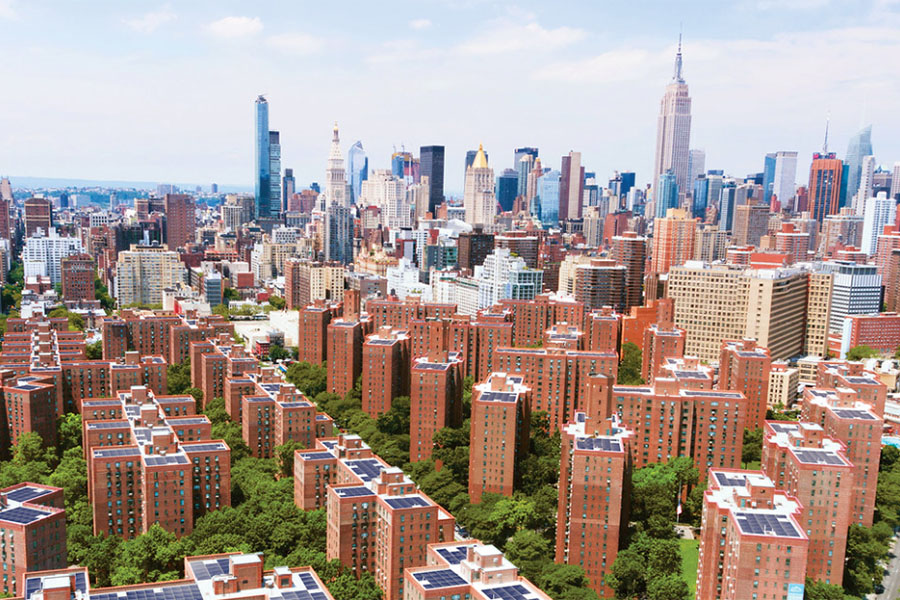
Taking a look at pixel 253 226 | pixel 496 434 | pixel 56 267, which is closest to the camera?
pixel 496 434

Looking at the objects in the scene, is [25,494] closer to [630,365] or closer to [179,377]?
[179,377]

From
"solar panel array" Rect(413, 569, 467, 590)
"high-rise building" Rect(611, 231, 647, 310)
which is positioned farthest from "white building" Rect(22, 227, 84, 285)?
"solar panel array" Rect(413, 569, 467, 590)

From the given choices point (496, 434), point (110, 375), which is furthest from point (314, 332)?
point (496, 434)

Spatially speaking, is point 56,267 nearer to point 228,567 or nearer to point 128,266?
point 128,266

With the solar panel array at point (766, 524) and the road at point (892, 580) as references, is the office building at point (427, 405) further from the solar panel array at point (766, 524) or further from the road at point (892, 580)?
the road at point (892, 580)

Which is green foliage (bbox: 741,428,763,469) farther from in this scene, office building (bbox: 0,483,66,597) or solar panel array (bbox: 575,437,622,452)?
office building (bbox: 0,483,66,597)

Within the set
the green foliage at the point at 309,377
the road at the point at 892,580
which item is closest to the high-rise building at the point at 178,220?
the green foliage at the point at 309,377
